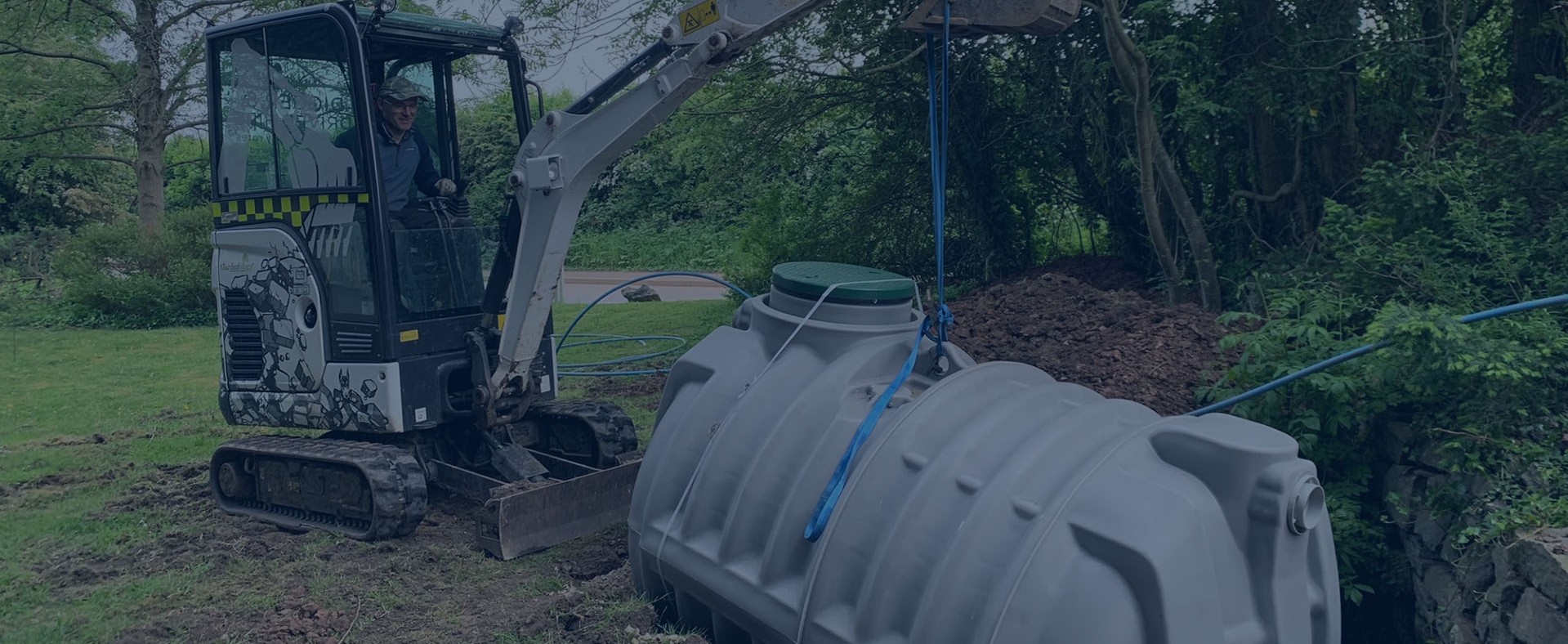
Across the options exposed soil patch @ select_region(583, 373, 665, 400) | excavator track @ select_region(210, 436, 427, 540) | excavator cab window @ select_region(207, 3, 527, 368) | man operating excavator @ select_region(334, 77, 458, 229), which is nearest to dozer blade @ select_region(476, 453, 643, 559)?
excavator track @ select_region(210, 436, 427, 540)

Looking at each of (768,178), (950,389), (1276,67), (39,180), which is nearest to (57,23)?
(39,180)

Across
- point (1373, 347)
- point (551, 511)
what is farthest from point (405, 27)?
point (1373, 347)

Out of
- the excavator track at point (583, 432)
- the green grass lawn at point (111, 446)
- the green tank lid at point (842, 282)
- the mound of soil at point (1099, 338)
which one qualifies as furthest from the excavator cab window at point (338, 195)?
the mound of soil at point (1099, 338)

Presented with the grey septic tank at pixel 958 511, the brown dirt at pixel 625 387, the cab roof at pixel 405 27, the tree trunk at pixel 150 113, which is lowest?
the brown dirt at pixel 625 387

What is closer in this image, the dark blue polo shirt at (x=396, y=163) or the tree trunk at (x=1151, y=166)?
the dark blue polo shirt at (x=396, y=163)

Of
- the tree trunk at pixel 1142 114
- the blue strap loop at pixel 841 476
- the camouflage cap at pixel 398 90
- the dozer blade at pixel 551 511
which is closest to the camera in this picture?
the blue strap loop at pixel 841 476

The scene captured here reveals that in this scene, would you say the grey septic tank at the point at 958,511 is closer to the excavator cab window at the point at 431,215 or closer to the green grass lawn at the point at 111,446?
the green grass lawn at the point at 111,446

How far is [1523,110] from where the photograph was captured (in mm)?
6680

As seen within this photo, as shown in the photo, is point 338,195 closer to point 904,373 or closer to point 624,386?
point 904,373

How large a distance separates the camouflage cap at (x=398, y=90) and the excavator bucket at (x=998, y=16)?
3.07m

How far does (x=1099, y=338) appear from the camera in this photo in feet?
20.5

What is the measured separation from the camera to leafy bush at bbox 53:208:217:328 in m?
15.8

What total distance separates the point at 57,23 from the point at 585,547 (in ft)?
52.6

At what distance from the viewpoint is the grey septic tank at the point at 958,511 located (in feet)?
9.13
